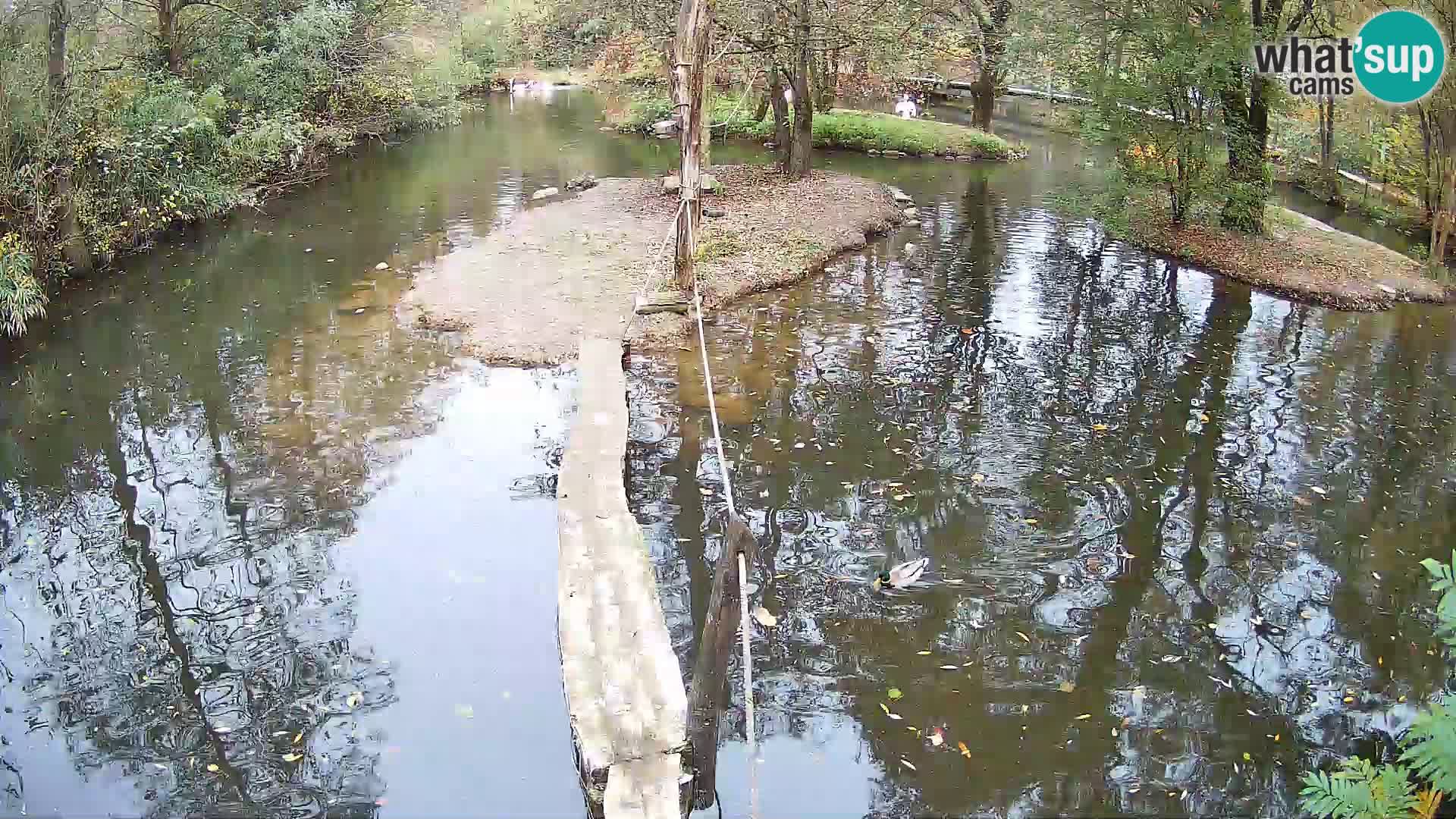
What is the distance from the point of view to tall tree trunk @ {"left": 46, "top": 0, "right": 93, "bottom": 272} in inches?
485

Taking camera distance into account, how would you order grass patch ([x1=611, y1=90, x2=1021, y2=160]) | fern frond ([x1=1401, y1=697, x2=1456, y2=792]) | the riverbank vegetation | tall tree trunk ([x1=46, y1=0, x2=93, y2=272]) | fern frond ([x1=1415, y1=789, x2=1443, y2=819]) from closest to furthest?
fern frond ([x1=1401, y1=697, x2=1456, y2=792]) < fern frond ([x1=1415, y1=789, x2=1443, y2=819]) < the riverbank vegetation < tall tree trunk ([x1=46, y1=0, x2=93, y2=272]) < grass patch ([x1=611, y1=90, x2=1021, y2=160])

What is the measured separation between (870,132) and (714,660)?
21086mm

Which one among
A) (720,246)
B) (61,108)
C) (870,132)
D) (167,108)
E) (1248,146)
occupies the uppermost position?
(870,132)

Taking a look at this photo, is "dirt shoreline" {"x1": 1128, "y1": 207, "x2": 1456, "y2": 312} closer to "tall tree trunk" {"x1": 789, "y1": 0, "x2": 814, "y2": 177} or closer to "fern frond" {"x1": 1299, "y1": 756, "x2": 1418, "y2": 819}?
"tall tree trunk" {"x1": 789, "y1": 0, "x2": 814, "y2": 177}

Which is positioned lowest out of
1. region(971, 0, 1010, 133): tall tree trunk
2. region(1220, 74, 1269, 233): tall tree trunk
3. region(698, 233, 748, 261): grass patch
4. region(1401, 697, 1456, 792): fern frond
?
region(1401, 697, 1456, 792): fern frond

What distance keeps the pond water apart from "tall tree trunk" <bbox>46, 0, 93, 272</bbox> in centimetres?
58

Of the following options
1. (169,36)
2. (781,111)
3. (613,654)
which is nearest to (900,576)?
(613,654)

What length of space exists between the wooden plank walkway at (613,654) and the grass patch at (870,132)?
16370mm

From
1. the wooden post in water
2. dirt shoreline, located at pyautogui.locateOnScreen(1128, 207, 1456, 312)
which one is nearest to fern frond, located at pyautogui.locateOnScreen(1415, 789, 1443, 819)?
the wooden post in water

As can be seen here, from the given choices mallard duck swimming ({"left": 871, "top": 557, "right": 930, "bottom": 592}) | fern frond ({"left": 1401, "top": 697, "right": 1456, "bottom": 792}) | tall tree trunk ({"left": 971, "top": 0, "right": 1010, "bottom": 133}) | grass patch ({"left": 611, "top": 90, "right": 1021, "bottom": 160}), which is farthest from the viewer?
grass patch ({"left": 611, "top": 90, "right": 1021, "bottom": 160})

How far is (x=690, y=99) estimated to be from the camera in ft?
36.2

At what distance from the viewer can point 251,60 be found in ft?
61.5

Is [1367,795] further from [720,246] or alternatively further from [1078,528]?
[720,246]

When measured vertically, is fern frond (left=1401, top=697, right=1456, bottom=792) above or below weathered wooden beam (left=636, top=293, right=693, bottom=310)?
below
